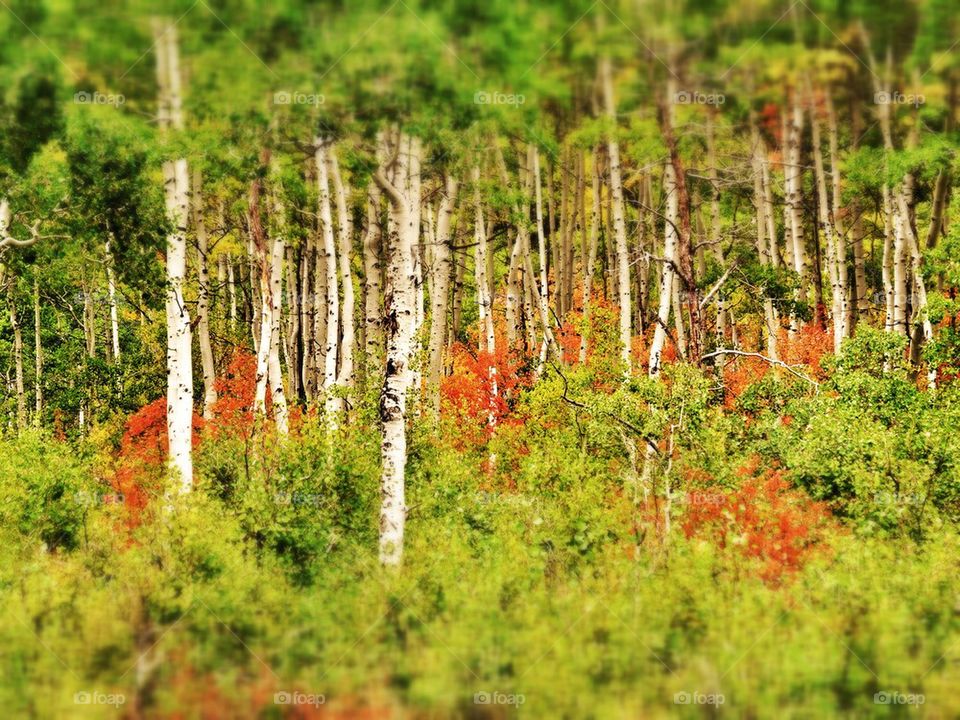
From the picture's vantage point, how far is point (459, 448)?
50.2 ft

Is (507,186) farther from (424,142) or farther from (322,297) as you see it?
(424,142)

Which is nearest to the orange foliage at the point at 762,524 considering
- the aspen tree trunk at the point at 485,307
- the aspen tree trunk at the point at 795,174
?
the aspen tree trunk at the point at 485,307

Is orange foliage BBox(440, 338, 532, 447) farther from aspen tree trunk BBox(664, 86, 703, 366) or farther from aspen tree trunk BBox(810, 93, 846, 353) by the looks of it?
aspen tree trunk BBox(810, 93, 846, 353)

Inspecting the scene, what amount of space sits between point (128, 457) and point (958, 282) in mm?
20116

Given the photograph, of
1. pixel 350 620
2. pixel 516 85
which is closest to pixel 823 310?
pixel 516 85

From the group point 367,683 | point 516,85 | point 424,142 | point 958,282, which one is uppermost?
point 516,85

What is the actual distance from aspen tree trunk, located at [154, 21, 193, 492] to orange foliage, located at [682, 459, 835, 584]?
25.5 ft

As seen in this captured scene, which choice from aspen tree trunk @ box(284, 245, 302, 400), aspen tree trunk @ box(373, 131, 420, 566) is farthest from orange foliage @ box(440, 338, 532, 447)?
aspen tree trunk @ box(373, 131, 420, 566)

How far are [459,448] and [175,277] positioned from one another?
20.3 feet

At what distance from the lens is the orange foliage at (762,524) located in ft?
31.0

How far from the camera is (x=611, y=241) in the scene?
2639cm

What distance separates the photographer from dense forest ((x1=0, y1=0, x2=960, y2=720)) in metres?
6.88

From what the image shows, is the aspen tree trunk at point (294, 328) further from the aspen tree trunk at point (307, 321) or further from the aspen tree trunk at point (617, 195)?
the aspen tree trunk at point (617, 195)

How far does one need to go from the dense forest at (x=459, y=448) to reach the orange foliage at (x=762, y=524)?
0.06 meters
